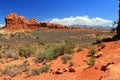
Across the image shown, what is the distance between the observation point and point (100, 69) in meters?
10.6

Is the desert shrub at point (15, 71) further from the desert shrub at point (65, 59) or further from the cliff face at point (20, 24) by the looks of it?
the cliff face at point (20, 24)

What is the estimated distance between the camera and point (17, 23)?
87.3 m

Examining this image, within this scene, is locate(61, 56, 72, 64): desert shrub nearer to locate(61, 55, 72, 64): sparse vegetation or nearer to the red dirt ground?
locate(61, 55, 72, 64): sparse vegetation

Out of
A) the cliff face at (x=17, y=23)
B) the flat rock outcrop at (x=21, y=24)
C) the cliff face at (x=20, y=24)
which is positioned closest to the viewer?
the cliff face at (x=17, y=23)

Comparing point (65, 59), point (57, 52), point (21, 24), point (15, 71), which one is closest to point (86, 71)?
point (65, 59)

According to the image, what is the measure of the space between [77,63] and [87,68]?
192 centimetres

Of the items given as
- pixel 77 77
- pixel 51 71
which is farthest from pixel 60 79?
pixel 51 71

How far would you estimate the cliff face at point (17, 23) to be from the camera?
283 ft

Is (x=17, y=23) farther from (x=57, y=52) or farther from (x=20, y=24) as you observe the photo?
(x=57, y=52)

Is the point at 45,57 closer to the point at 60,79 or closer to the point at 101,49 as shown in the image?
the point at 101,49

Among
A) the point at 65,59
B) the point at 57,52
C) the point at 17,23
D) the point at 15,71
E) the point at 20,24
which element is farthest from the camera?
the point at 20,24

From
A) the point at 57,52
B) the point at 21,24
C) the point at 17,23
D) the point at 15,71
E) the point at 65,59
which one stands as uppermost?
the point at 17,23

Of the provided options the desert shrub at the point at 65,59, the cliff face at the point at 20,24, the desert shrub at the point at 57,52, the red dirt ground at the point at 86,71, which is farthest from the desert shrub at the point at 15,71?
the cliff face at the point at 20,24

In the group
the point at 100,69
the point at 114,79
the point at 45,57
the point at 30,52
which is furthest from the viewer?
the point at 30,52
